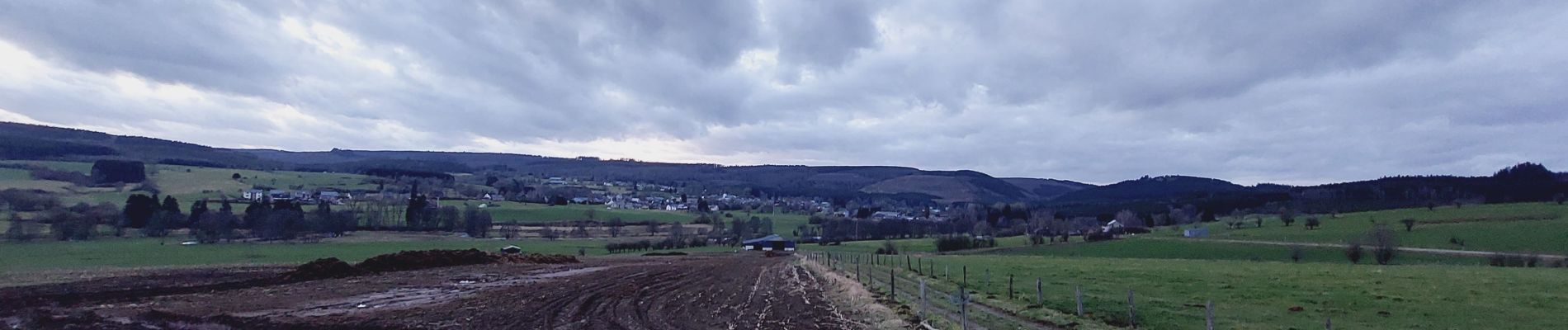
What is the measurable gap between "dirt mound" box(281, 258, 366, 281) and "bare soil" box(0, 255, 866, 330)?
101 cm

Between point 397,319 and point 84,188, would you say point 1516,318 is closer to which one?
point 397,319

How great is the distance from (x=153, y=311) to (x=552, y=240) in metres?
88.5

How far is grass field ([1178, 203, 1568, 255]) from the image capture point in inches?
3034

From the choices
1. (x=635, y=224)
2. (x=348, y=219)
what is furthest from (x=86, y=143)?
(x=635, y=224)

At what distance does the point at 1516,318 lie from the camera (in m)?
23.2

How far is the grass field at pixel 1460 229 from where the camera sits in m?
77.1

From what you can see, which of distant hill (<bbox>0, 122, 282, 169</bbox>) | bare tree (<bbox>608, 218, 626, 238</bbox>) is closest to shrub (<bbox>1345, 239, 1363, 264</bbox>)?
bare tree (<bbox>608, 218, 626, 238</bbox>)

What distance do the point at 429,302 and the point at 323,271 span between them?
18.6m

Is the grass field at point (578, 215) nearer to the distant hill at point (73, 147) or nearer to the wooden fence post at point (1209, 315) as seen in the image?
the distant hill at point (73, 147)

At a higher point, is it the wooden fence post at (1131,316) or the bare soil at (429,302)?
the wooden fence post at (1131,316)

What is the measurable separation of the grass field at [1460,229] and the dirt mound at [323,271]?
278 feet

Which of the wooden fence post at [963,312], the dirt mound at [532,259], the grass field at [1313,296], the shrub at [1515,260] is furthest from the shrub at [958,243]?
the wooden fence post at [963,312]

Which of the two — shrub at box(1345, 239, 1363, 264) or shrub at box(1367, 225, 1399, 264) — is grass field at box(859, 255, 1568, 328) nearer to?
shrub at box(1367, 225, 1399, 264)

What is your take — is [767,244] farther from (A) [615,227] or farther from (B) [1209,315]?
(B) [1209,315]
